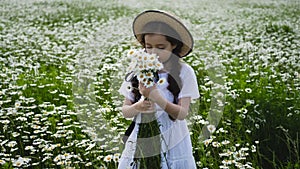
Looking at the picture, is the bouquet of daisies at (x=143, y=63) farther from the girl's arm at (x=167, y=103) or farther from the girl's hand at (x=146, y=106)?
the girl's hand at (x=146, y=106)

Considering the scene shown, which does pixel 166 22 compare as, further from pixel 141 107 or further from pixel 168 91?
pixel 141 107

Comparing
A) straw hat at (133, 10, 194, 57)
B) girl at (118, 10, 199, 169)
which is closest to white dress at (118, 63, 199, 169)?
girl at (118, 10, 199, 169)

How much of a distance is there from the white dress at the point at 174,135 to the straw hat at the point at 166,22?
0.12 meters

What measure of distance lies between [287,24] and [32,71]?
6.04m

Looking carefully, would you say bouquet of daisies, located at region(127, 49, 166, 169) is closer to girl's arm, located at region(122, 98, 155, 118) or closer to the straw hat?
girl's arm, located at region(122, 98, 155, 118)

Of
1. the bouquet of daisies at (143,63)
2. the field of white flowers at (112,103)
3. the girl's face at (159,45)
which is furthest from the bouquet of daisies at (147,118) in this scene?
the field of white flowers at (112,103)

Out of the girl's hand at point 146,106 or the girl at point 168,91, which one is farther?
the girl at point 168,91

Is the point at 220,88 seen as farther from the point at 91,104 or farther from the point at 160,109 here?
the point at 160,109

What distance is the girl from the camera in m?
2.44

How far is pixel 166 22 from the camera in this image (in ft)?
8.26

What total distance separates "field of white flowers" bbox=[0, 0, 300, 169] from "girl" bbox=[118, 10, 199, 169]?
35 centimetres

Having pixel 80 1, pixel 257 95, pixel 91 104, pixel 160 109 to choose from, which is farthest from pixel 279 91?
pixel 80 1

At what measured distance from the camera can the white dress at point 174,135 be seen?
2543 millimetres

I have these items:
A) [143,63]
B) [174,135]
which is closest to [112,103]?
[174,135]
